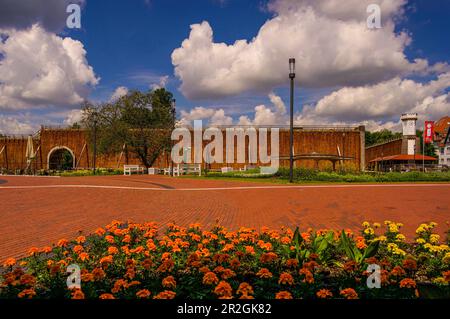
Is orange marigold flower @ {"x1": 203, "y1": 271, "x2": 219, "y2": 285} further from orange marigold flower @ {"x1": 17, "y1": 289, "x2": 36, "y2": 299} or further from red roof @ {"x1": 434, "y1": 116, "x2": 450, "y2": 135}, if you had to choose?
red roof @ {"x1": 434, "y1": 116, "x2": 450, "y2": 135}

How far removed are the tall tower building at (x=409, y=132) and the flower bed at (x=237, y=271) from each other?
42.0 metres

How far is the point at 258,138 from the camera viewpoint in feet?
127

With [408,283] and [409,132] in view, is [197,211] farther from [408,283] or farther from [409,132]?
[409,132]

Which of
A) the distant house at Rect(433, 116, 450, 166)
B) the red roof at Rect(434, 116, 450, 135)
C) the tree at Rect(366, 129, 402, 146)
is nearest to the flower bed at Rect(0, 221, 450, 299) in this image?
the distant house at Rect(433, 116, 450, 166)

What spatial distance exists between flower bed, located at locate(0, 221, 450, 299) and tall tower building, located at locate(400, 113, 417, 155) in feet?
138

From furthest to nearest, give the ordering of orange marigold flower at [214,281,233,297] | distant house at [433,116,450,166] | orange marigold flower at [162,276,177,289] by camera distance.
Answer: distant house at [433,116,450,166], orange marigold flower at [162,276,177,289], orange marigold flower at [214,281,233,297]

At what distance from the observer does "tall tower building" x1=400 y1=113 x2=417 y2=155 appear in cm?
4075

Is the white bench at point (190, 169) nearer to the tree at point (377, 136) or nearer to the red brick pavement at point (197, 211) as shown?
the red brick pavement at point (197, 211)

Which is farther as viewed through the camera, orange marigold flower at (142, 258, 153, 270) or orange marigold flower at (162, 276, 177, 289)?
orange marigold flower at (142, 258, 153, 270)

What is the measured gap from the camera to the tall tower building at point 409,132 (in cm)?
4075

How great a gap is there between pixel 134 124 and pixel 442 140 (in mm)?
64728

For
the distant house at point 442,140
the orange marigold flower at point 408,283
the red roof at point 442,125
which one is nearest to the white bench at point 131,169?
the orange marigold flower at point 408,283
